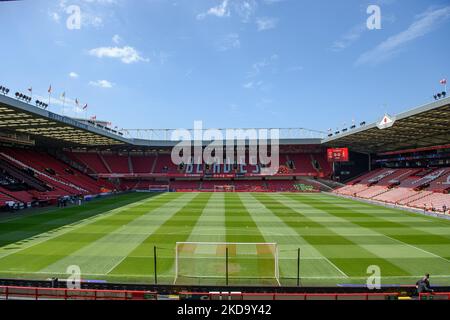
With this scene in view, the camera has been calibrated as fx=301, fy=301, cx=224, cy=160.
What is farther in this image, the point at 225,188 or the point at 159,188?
the point at 159,188

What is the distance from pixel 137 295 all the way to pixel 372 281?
9757mm

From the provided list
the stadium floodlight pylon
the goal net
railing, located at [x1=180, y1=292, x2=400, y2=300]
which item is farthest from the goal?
railing, located at [x1=180, y1=292, x2=400, y2=300]

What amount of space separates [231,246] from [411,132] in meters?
33.5

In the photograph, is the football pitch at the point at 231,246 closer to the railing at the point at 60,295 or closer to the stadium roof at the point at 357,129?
the railing at the point at 60,295

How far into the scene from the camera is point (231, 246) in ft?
54.2

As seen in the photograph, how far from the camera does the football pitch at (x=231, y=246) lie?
1369 cm

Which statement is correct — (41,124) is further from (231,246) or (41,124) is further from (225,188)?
(225,188)

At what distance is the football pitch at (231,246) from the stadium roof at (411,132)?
995cm

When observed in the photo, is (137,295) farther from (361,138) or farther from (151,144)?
(151,144)

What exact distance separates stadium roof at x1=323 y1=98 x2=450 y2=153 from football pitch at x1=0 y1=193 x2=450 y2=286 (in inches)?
392

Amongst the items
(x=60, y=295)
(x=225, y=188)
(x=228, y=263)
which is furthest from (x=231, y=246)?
(x=225, y=188)

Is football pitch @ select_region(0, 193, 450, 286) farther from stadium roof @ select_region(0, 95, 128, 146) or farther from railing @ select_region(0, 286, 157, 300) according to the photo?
stadium roof @ select_region(0, 95, 128, 146)

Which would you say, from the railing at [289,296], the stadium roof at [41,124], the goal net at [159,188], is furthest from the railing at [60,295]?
the goal net at [159,188]
